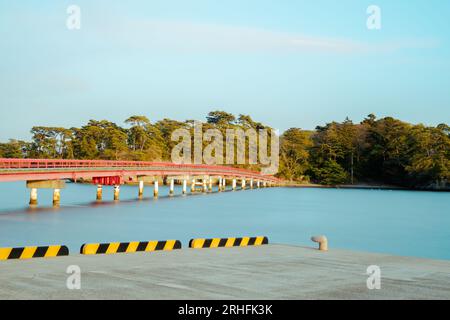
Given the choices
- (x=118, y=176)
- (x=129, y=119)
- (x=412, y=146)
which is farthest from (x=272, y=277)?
(x=129, y=119)

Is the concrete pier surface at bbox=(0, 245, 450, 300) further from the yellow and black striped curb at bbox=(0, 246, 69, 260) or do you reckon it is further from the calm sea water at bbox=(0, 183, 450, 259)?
the calm sea water at bbox=(0, 183, 450, 259)

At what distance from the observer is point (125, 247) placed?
16.0 meters

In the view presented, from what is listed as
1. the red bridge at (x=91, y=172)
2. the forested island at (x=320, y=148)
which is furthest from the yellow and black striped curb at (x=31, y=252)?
the forested island at (x=320, y=148)

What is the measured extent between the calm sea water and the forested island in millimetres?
32225

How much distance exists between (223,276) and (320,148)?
97.4 m

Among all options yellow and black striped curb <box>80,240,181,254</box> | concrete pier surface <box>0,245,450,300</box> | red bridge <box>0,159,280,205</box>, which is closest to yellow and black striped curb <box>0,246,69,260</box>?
concrete pier surface <box>0,245,450,300</box>

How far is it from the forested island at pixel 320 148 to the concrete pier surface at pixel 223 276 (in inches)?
3350

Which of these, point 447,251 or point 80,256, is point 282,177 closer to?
point 447,251

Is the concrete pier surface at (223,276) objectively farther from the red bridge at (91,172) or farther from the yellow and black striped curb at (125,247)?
the red bridge at (91,172)

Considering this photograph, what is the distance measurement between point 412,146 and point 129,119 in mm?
42698

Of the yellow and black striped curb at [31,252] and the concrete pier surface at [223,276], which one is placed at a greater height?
the yellow and black striped curb at [31,252]

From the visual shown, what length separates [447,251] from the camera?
33625mm

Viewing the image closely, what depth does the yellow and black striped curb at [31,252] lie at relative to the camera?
13844 mm

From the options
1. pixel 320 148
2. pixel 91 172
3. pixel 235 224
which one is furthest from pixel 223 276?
pixel 320 148
